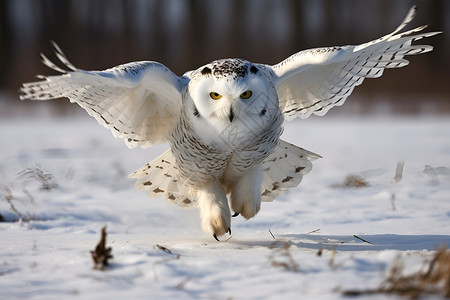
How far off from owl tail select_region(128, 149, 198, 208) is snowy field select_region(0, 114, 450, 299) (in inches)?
9.7

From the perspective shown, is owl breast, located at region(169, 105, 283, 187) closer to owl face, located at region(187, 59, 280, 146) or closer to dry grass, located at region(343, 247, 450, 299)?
owl face, located at region(187, 59, 280, 146)

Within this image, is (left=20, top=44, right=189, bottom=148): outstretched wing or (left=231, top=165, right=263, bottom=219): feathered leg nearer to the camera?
(left=20, top=44, right=189, bottom=148): outstretched wing

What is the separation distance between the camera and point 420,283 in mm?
2170

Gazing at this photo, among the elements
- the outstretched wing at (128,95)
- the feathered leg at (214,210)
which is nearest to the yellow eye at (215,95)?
the outstretched wing at (128,95)

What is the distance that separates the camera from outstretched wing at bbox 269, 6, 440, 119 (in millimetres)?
4094

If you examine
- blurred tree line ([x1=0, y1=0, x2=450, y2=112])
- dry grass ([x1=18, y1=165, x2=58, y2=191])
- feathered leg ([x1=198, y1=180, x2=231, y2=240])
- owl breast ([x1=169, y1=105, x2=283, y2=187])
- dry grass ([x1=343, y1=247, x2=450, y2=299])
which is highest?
blurred tree line ([x1=0, y1=0, x2=450, y2=112])

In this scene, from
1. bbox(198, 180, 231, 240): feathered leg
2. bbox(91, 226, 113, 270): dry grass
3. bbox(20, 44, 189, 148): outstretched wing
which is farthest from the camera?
bbox(198, 180, 231, 240): feathered leg

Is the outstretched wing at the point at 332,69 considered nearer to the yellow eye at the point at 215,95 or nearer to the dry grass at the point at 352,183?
the yellow eye at the point at 215,95

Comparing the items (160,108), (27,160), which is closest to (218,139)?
(160,108)

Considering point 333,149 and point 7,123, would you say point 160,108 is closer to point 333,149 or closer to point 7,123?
point 333,149

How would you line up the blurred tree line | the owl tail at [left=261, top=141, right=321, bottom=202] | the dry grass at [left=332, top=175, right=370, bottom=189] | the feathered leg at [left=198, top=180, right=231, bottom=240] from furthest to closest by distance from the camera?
the blurred tree line
the dry grass at [left=332, top=175, right=370, bottom=189]
the owl tail at [left=261, top=141, right=321, bottom=202]
the feathered leg at [left=198, top=180, right=231, bottom=240]

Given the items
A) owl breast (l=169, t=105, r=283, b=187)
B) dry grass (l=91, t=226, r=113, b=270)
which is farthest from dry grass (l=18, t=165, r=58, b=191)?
dry grass (l=91, t=226, r=113, b=270)

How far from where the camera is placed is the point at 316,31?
19.5m

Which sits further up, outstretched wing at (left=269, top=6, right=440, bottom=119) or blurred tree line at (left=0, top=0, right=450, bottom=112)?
blurred tree line at (left=0, top=0, right=450, bottom=112)
